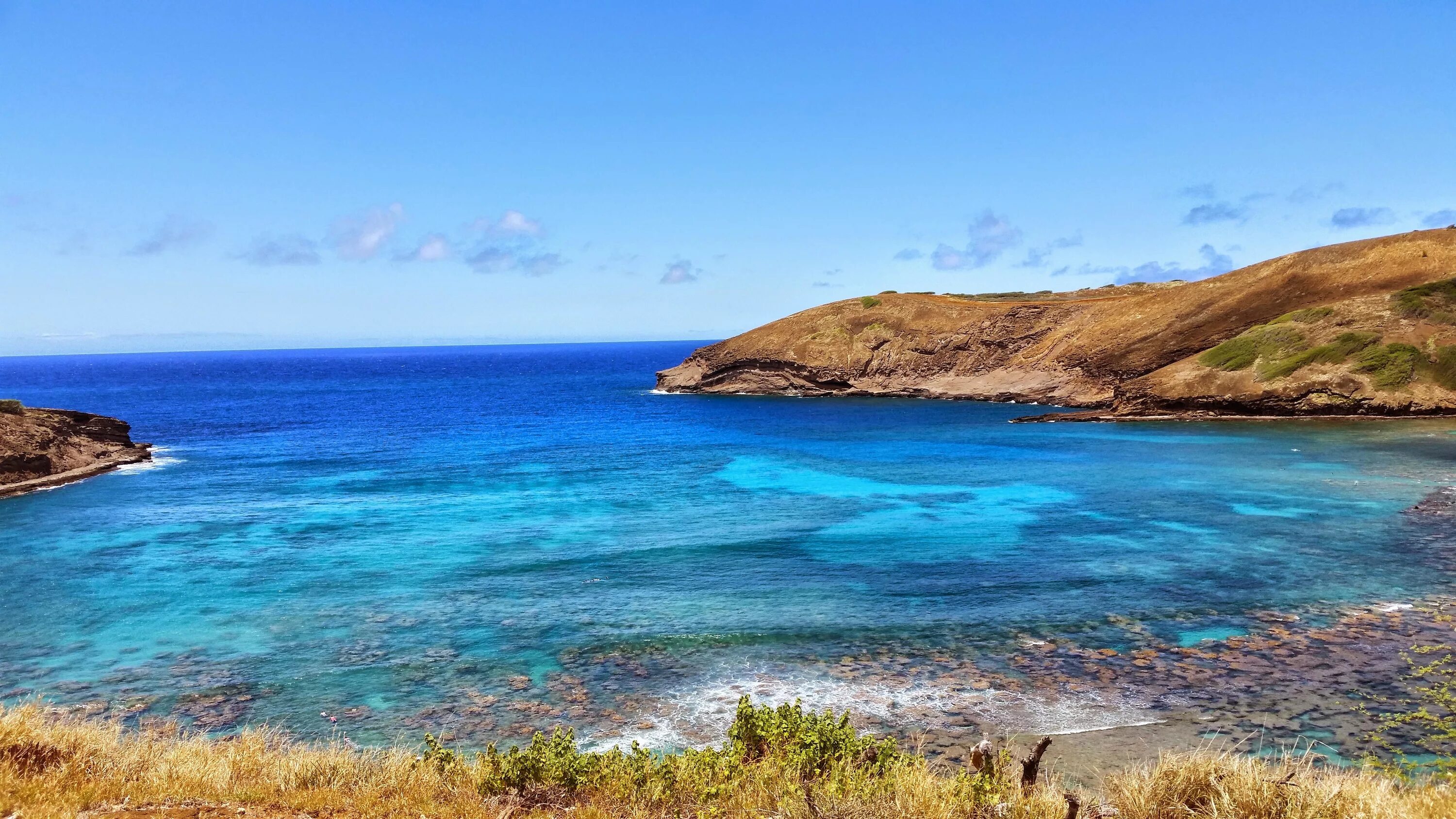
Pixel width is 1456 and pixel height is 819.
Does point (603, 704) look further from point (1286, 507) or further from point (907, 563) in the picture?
point (1286, 507)

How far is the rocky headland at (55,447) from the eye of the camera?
4778 cm

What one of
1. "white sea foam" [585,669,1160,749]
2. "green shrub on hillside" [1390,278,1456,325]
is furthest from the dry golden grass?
"green shrub on hillside" [1390,278,1456,325]

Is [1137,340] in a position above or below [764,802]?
above

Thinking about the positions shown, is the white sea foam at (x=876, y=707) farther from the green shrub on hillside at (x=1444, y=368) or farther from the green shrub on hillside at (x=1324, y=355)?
the green shrub on hillside at (x=1444, y=368)

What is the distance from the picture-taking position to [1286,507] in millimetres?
36031

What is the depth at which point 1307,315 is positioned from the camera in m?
74.8

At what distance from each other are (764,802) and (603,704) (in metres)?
7.97

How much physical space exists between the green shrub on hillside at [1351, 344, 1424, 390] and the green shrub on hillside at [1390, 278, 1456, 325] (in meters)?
4.83

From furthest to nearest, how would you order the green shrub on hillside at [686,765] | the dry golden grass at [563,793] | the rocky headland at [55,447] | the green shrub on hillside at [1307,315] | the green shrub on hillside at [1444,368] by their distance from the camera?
the green shrub on hillside at [1307,315]
the green shrub on hillside at [1444,368]
the rocky headland at [55,447]
the green shrub on hillside at [686,765]
the dry golden grass at [563,793]

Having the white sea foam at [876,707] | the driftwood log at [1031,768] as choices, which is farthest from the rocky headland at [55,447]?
the driftwood log at [1031,768]

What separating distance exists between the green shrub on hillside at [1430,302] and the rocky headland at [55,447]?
97.4m

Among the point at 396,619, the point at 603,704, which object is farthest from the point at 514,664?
the point at 396,619

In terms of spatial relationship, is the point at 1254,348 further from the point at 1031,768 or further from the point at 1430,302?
the point at 1031,768

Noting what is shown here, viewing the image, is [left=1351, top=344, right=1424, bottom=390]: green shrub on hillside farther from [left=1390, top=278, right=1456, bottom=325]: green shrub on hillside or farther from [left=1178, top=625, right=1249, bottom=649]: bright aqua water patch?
[left=1178, top=625, right=1249, bottom=649]: bright aqua water patch
